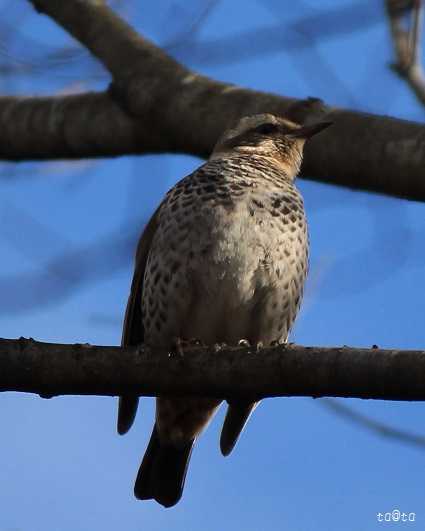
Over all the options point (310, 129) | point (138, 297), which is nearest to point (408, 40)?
point (310, 129)

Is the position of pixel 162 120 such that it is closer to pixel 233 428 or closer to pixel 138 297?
pixel 138 297

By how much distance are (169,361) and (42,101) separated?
3.15 meters

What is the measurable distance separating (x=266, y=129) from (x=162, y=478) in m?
2.00

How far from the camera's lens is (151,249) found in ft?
17.9

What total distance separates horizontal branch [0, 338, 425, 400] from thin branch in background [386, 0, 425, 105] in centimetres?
217

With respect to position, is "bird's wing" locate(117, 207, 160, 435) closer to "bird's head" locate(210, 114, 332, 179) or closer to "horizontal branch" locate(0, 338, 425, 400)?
"bird's head" locate(210, 114, 332, 179)

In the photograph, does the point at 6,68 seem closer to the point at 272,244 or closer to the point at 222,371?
the point at 272,244

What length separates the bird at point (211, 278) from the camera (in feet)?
16.7

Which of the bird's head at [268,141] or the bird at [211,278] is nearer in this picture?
the bird at [211,278]

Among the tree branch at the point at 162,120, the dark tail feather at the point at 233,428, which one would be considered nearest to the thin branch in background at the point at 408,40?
the tree branch at the point at 162,120

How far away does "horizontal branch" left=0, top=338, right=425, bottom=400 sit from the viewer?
385 centimetres

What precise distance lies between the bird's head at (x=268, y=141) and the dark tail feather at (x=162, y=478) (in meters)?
1.65

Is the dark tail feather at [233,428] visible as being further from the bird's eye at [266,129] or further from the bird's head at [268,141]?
the bird's eye at [266,129]

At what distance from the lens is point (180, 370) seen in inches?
163
